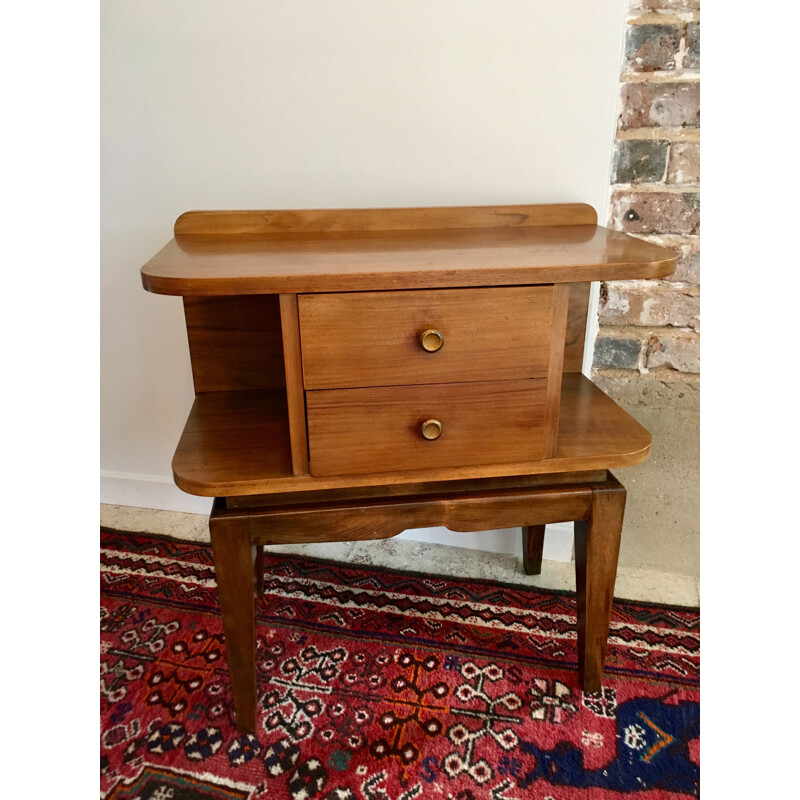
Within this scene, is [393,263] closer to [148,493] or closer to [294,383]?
[294,383]

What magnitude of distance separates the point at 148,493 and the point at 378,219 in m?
1.02

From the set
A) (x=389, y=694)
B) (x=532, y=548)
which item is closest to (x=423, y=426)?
(x=389, y=694)

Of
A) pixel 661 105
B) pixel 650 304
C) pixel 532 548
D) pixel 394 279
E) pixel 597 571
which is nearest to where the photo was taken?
pixel 394 279

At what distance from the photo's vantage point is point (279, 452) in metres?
1.05

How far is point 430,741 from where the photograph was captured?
44.0 inches

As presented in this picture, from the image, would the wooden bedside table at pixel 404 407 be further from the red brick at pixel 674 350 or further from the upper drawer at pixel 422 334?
the red brick at pixel 674 350

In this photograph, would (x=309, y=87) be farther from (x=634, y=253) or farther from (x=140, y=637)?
(x=140, y=637)

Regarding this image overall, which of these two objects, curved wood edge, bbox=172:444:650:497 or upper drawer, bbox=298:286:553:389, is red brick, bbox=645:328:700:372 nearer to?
curved wood edge, bbox=172:444:650:497

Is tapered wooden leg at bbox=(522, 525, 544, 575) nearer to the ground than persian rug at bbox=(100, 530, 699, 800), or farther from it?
farther from it

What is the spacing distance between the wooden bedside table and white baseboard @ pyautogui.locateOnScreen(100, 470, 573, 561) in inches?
15.7

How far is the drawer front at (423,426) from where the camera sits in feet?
3.15

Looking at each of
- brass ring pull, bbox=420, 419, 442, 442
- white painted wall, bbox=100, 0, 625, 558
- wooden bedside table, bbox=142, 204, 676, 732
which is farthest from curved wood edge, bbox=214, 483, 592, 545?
white painted wall, bbox=100, 0, 625, 558

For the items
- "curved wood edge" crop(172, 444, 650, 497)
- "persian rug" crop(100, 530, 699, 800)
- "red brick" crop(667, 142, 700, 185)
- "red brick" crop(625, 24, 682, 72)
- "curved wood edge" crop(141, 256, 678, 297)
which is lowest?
"persian rug" crop(100, 530, 699, 800)

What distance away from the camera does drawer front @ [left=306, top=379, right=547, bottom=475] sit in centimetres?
96
